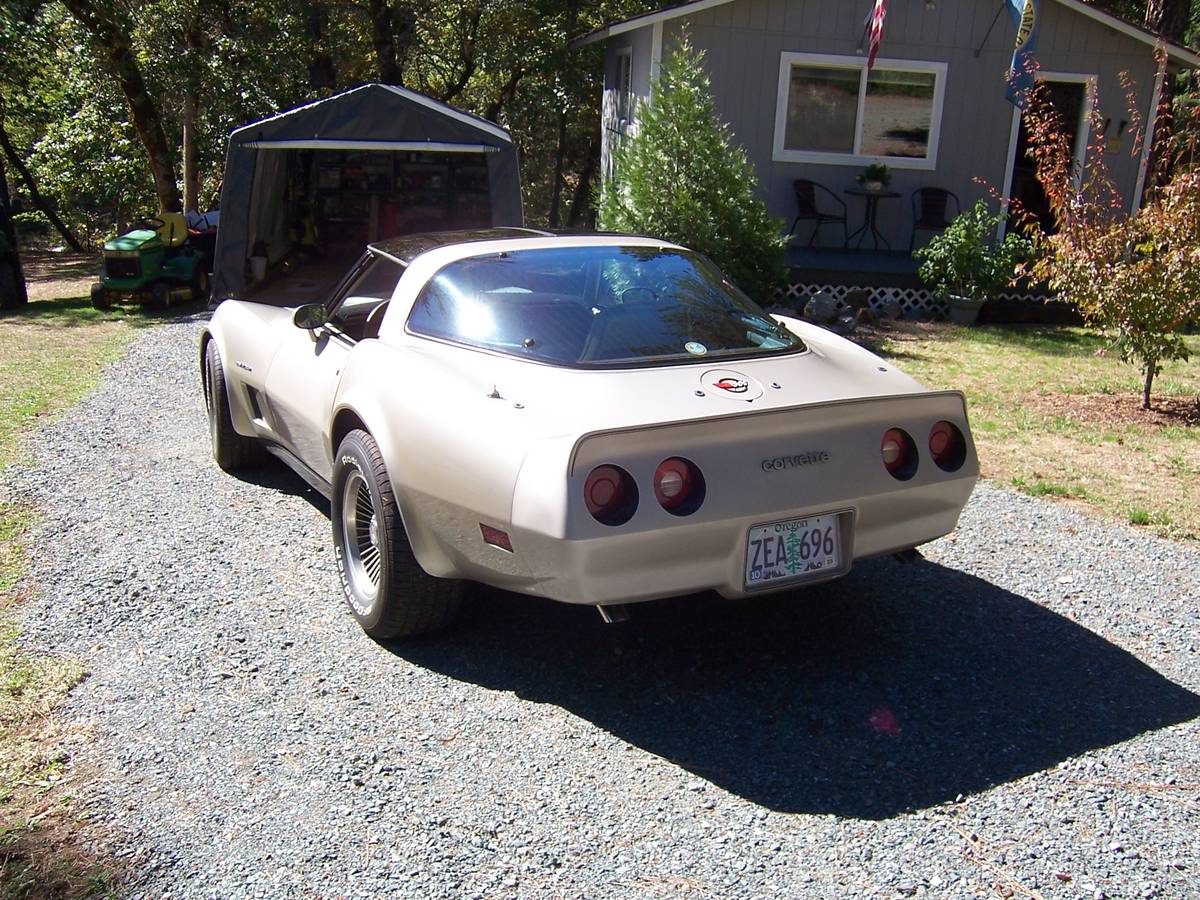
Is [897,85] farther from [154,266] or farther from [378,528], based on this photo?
[378,528]

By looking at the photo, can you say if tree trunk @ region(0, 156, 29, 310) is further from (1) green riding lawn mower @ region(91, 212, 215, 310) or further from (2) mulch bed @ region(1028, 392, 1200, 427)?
(2) mulch bed @ region(1028, 392, 1200, 427)

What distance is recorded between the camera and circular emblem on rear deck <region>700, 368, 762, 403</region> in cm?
362

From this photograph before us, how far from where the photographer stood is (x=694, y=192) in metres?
10.6

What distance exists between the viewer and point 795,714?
3.55 metres

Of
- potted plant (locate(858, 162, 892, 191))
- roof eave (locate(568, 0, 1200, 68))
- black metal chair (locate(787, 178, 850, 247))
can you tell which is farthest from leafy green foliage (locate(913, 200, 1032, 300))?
roof eave (locate(568, 0, 1200, 68))

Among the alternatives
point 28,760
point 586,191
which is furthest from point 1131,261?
point 586,191

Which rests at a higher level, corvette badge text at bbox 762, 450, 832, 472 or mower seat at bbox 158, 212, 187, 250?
mower seat at bbox 158, 212, 187, 250

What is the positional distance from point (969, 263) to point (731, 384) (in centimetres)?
941

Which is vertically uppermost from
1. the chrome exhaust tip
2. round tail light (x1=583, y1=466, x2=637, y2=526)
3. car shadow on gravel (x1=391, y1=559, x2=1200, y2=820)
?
round tail light (x1=583, y1=466, x2=637, y2=526)

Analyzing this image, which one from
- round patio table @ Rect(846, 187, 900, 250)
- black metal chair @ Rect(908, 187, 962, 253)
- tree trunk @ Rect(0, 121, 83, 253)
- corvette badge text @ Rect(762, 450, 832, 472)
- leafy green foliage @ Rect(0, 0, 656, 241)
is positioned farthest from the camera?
tree trunk @ Rect(0, 121, 83, 253)

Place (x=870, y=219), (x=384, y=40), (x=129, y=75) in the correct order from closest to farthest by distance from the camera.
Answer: (x=870, y=219) → (x=129, y=75) → (x=384, y=40)

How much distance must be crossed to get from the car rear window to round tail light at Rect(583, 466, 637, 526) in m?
0.65

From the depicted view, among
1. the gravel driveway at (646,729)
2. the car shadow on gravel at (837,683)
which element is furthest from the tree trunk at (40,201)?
the car shadow on gravel at (837,683)

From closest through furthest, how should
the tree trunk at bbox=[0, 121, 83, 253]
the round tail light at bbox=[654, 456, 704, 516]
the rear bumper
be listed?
the rear bumper, the round tail light at bbox=[654, 456, 704, 516], the tree trunk at bbox=[0, 121, 83, 253]
